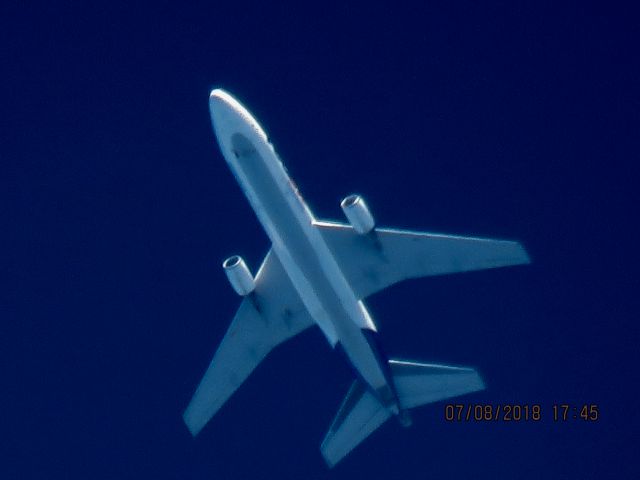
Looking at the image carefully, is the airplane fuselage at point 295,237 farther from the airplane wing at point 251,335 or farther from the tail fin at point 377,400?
the airplane wing at point 251,335

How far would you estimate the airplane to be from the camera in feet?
155

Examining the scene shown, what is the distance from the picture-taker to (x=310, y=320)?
170ft

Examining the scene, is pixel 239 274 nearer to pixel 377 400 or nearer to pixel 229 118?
pixel 229 118

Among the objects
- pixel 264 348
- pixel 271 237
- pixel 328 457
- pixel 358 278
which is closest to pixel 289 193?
pixel 271 237

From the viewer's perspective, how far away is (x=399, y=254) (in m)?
49.2

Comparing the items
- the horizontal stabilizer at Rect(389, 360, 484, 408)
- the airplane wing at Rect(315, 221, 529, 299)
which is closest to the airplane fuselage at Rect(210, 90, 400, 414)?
the horizontal stabilizer at Rect(389, 360, 484, 408)

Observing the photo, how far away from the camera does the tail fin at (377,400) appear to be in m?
49.2

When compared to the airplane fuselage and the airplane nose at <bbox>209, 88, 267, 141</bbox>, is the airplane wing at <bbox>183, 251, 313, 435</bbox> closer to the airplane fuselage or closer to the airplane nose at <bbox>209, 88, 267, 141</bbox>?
the airplane fuselage

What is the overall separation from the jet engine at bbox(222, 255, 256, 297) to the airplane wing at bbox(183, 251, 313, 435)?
1.27m

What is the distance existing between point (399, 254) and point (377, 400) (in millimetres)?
6831

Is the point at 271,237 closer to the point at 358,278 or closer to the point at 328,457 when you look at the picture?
the point at 358,278

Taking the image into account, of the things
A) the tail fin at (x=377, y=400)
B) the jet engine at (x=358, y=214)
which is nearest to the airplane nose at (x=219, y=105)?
the jet engine at (x=358, y=214)

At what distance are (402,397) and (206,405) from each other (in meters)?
9.62

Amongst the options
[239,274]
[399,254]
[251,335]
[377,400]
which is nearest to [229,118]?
[239,274]
